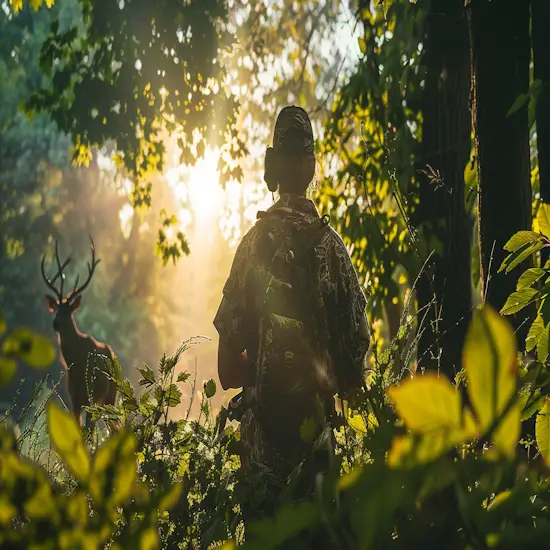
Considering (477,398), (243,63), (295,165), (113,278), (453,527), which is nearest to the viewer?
(477,398)

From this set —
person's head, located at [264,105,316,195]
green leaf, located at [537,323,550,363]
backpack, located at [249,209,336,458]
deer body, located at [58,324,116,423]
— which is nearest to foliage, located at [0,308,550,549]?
green leaf, located at [537,323,550,363]

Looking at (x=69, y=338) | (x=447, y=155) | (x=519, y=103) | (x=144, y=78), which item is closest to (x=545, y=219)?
(x=519, y=103)

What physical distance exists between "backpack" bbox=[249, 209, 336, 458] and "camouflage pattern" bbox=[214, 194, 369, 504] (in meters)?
0.02

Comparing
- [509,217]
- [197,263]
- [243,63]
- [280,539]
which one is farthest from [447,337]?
[197,263]

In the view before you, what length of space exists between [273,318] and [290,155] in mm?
762

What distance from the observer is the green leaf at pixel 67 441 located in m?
0.63

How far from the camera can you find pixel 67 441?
0.64 meters

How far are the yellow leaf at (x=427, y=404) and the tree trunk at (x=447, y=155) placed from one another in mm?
4074

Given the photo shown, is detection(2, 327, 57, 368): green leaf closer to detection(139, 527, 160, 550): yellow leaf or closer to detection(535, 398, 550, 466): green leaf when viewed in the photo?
detection(139, 527, 160, 550): yellow leaf

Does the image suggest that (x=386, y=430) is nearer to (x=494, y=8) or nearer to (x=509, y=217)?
(x=509, y=217)

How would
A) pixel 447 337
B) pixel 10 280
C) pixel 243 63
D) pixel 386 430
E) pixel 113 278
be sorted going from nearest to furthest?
pixel 386 430, pixel 447 337, pixel 243 63, pixel 10 280, pixel 113 278

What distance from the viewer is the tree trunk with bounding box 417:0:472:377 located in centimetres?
465

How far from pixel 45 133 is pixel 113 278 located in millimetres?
7553

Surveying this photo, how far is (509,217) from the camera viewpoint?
3.41 metres
